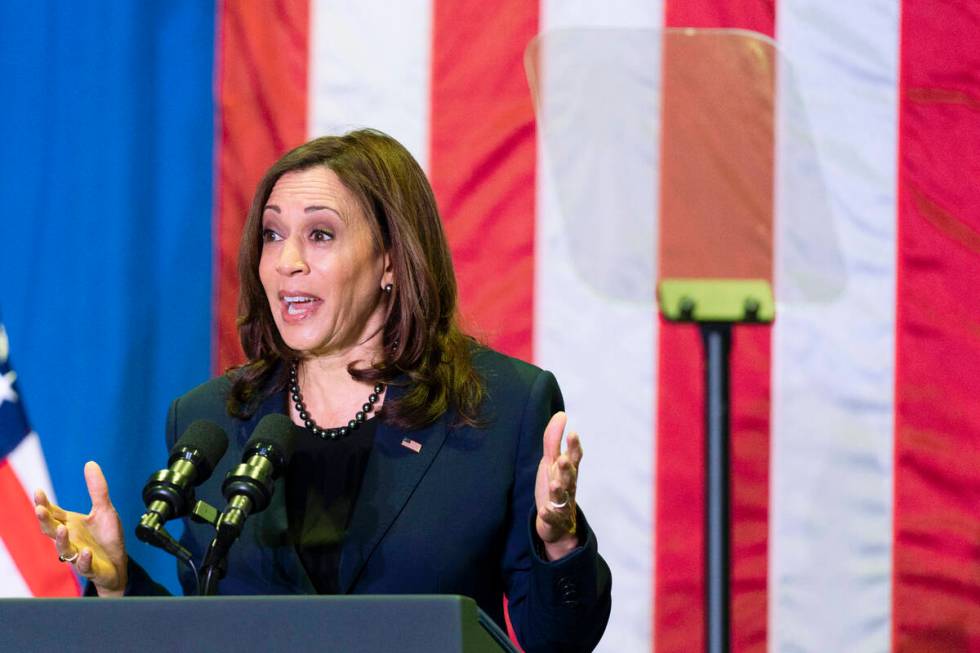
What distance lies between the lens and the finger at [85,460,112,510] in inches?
51.2

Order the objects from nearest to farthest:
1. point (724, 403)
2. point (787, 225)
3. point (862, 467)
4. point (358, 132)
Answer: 1. point (724, 403)
2. point (787, 225)
3. point (358, 132)
4. point (862, 467)

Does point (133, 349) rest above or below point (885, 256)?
below

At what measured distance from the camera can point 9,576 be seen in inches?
79.2

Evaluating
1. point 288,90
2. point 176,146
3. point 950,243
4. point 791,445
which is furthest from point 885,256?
point 176,146

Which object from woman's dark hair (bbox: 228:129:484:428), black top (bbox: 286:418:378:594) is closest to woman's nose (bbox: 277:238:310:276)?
woman's dark hair (bbox: 228:129:484:428)

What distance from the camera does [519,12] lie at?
2.12 metres

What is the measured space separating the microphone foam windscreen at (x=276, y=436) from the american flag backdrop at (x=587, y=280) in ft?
2.92

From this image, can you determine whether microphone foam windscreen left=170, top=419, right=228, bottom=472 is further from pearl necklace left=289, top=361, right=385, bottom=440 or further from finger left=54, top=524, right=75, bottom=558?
pearl necklace left=289, top=361, right=385, bottom=440

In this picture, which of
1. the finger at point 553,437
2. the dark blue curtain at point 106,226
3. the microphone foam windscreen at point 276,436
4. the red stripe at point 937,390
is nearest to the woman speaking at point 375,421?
the finger at point 553,437

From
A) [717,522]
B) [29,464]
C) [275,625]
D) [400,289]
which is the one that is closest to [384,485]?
[400,289]

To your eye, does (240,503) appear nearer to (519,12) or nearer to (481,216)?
(481,216)

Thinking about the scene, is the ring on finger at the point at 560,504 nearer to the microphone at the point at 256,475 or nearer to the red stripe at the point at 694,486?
the microphone at the point at 256,475

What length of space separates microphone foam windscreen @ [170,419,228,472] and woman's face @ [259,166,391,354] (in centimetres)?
31

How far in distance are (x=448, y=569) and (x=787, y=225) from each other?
60cm
